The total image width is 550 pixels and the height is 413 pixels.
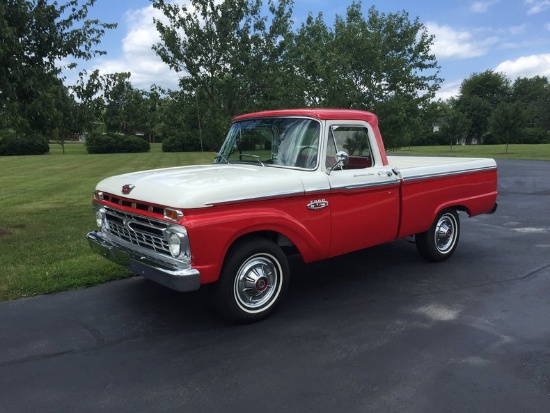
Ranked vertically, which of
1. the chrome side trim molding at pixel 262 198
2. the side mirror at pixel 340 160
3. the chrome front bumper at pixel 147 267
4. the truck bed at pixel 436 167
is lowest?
the chrome front bumper at pixel 147 267

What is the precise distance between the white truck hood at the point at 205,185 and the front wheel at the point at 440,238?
2473 millimetres

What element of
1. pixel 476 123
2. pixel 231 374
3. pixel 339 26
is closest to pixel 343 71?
pixel 339 26

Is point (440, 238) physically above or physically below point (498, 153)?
below

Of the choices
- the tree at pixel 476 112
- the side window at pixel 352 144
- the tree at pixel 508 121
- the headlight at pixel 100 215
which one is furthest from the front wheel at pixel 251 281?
the tree at pixel 476 112

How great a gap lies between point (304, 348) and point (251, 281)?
31.2 inches

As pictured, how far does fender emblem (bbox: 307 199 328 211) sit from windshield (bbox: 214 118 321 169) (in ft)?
1.21

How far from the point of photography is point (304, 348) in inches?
151

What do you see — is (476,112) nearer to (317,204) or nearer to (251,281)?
(317,204)

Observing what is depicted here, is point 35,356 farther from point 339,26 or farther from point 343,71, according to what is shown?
point 339,26

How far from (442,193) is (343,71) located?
12.0m

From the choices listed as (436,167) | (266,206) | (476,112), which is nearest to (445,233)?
(436,167)

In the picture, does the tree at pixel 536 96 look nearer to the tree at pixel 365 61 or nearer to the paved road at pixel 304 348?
the tree at pixel 365 61

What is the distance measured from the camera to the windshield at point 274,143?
4852 mm

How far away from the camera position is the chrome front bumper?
3752 millimetres
